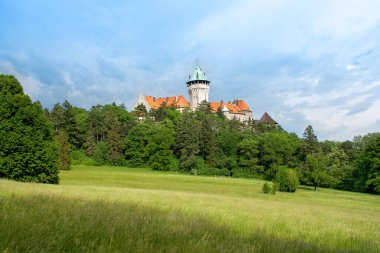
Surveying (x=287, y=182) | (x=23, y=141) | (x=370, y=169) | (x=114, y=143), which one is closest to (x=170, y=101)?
(x=114, y=143)

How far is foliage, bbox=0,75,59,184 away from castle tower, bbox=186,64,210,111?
133 m

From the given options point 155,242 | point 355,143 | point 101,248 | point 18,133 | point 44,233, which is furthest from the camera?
point 355,143

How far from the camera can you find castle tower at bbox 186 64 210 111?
171625 millimetres

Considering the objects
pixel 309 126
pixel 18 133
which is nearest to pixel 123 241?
pixel 18 133

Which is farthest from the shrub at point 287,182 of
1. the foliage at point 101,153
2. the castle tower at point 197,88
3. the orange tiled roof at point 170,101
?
the orange tiled roof at point 170,101

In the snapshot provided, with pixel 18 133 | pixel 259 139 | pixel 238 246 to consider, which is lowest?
pixel 238 246

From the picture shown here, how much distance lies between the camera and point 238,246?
19.6ft

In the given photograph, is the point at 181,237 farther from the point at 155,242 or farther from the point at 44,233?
the point at 44,233

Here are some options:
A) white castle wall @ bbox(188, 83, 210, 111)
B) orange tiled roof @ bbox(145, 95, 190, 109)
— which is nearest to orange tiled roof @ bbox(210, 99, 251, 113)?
white castle wall @ bbox(188, 83, 210, 111)

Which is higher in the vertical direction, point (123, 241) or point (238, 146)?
point (238, 146)

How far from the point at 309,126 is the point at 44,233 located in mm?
94563

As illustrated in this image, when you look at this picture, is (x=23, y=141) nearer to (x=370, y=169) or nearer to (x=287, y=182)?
(x=287, y=182)

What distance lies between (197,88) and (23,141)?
137 metres

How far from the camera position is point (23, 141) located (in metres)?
37.7
